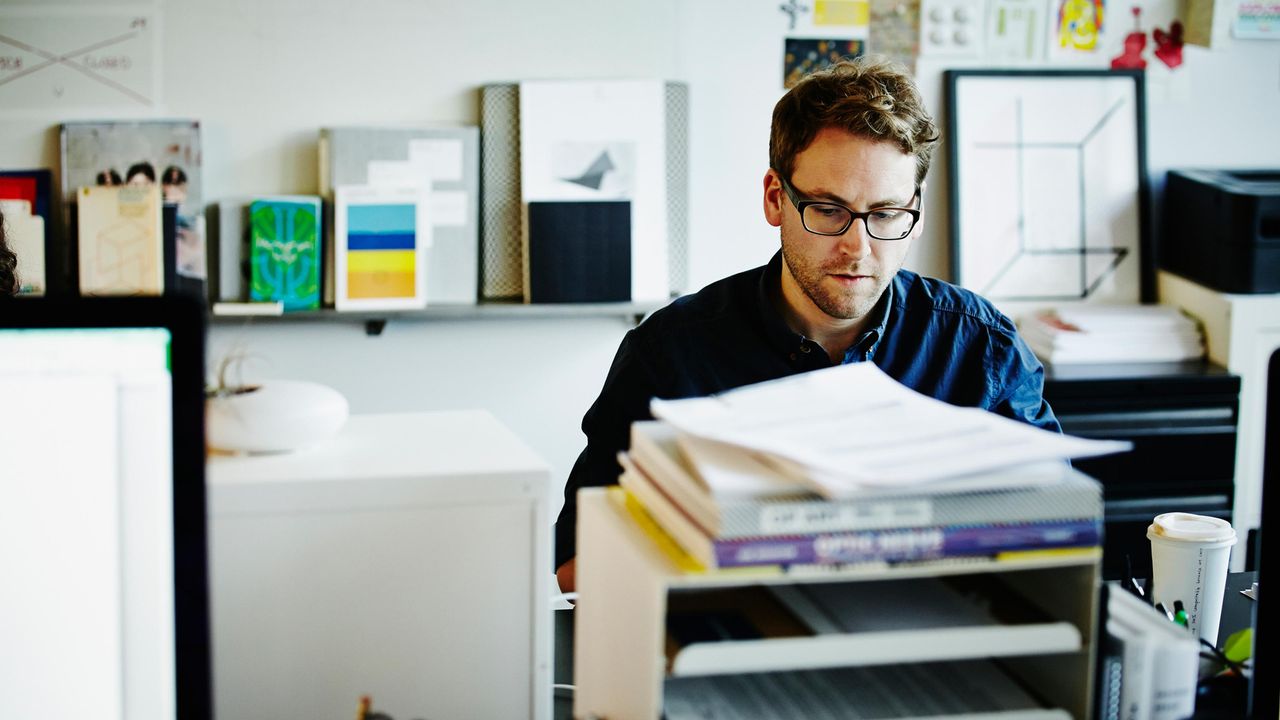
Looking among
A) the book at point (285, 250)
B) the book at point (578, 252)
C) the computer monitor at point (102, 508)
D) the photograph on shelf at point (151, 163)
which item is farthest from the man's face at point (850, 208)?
the photograph on shelf at point (151, 163)

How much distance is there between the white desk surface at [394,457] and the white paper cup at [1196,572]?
0.75 metres

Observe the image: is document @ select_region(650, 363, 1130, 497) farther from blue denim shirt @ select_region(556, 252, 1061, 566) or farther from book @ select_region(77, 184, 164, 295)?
book @ select_region(77, 184, 164, 295)

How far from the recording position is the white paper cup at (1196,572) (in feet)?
4.39

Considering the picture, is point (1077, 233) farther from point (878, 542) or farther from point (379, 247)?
point (878, 542)

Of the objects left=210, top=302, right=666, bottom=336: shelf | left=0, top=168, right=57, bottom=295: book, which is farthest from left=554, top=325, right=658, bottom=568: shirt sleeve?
left=0, top=168, right=57, bottom=295: book

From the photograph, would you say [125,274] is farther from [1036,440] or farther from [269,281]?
[1036,440]

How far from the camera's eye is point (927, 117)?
5.67 ft

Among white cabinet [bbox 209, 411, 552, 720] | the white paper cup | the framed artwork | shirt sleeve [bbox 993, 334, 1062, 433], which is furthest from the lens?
the framed artwork

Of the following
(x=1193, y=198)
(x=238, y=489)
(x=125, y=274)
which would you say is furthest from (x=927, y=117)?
(x=125, y=274)

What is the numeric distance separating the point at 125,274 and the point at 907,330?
182 cm

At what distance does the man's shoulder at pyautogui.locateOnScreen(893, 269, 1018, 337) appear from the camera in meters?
1.77

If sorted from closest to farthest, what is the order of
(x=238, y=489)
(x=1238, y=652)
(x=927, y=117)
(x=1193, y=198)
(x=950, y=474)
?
(x=950, y=474) → (x=238, y=489) → (x=1238, y=652) → (x=927, y=117) → (x=1193, y=198)

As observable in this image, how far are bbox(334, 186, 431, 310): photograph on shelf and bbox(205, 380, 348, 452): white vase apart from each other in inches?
75.2

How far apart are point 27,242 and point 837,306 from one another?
192cm
